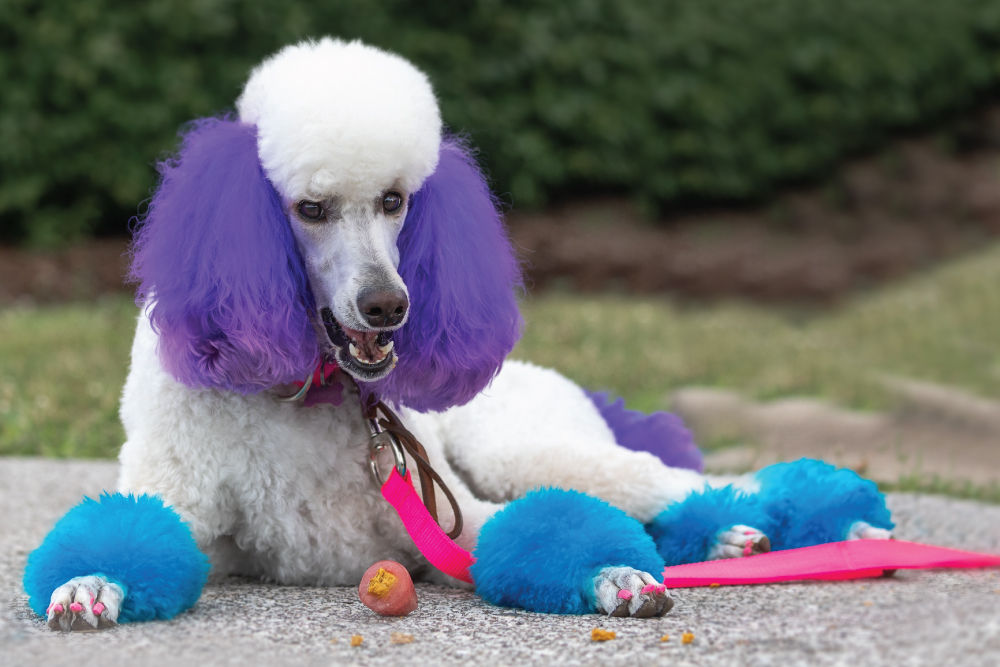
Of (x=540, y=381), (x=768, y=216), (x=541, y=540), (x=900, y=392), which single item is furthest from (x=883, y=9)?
(x=541, y=540)

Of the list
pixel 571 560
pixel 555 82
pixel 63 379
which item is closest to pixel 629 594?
pixel 571 560

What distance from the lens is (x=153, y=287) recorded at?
7.33 ft

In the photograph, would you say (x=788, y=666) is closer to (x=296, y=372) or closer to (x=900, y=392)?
(x=296, y=372)

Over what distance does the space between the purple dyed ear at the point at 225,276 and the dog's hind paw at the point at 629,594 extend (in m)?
0.74

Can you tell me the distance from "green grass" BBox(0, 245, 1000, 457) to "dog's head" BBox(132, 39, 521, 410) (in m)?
2.59

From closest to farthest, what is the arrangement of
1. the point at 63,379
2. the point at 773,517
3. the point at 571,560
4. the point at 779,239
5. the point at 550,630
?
the point at 550,630 → the point at 571,560 → the point at 773,517 → the point at 63,379 → the point at 779,239

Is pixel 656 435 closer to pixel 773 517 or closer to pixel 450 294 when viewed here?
pixel 773 517

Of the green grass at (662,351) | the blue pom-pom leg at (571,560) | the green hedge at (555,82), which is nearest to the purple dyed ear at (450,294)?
the blue pom-pom leg at (571,560)

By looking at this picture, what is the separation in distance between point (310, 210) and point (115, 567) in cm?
79

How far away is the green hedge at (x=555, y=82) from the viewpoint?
286 inches

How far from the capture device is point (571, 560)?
2314mm

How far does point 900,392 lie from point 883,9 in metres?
6.11

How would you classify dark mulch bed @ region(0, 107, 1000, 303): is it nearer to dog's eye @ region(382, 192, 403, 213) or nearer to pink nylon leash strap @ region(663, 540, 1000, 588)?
dog's eye @ region(382, 192, 403, 213)

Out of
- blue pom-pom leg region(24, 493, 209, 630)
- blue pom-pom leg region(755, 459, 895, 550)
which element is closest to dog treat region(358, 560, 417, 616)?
blue pom-pom leg region(24, 493, 209, 630)
